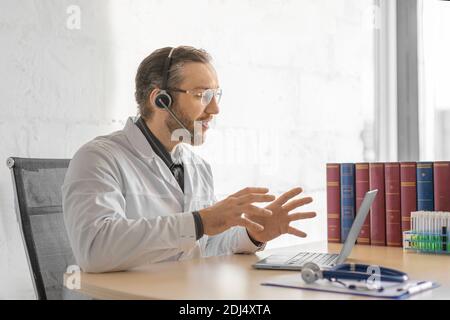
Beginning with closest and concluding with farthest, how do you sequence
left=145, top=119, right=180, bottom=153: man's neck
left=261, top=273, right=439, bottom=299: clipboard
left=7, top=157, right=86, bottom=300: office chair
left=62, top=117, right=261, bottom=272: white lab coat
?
1. left=261, top=273, right=439, bottom=299: clipboard
2. left=62, top=117, right=261, bottom=272: white lab coat
3. left=7, top=157, right=86, bottom=300: office chair
4. left=145, top=119, right=180, bottom=153: man's neck

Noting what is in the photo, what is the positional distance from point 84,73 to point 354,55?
1267mm

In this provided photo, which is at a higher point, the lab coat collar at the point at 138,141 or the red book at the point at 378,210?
the lab coat collar at the point at 138,141

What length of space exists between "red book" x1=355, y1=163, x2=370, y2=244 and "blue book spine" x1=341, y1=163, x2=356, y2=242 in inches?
0.5

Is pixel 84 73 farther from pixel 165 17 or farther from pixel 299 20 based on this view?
pixel 299 20

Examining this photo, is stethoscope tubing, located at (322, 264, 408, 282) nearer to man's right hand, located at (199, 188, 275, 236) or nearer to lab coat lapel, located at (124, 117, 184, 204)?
man's right hand, located at (199, 188, 275, 236)

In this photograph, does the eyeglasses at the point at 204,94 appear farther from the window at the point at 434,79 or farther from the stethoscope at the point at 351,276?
the window at the point at 434,79

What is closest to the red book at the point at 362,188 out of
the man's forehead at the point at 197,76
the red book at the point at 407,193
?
the red book at the point at 407,193

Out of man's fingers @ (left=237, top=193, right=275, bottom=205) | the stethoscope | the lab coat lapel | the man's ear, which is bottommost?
the stethoscope

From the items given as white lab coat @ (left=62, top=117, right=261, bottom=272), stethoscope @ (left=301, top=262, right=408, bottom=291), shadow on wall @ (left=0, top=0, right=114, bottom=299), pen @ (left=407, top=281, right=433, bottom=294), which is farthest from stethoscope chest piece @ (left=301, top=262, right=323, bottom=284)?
shadow on wall @ (left=0, top=0, right=114, bottom=299)

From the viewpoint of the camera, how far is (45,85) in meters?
1.61

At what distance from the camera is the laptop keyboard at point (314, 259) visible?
4.46ft

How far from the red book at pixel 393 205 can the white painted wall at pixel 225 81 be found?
56cm

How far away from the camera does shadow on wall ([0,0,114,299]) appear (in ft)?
5.05

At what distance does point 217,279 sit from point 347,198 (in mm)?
754
